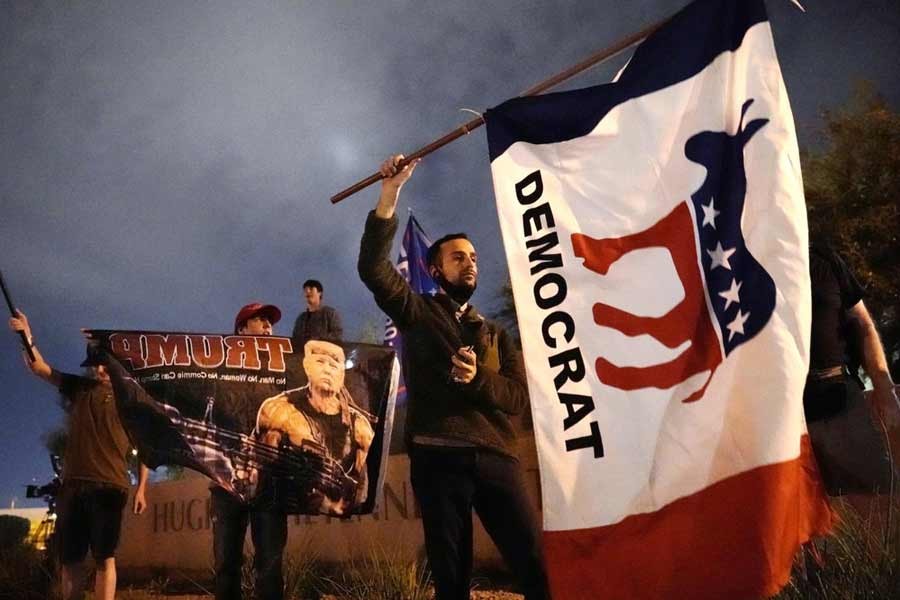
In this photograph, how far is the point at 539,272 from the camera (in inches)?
98.1

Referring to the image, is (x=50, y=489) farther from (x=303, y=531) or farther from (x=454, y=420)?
(x=454, y=420)

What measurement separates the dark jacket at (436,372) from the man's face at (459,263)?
0.16 metres

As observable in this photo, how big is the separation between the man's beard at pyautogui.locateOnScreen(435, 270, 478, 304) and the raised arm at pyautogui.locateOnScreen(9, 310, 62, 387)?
3451 mm

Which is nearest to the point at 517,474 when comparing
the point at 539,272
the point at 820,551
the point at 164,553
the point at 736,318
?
the point at 539,272

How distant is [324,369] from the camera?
519 cm

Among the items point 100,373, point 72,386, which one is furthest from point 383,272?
point 72,386

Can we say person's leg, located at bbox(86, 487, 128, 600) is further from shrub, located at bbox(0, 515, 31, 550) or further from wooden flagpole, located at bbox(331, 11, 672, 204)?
shrub, located at bbox(0, 515, 31, 550)

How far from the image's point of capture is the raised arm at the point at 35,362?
4.97 meters

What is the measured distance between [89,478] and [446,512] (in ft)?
10.7

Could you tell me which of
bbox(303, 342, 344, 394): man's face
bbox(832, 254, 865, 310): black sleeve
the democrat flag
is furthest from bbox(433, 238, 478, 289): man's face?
the democrat flag

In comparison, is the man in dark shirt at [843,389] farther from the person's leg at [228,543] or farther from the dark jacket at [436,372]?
the person's leg at [228,543]

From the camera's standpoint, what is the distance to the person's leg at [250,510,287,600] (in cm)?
374

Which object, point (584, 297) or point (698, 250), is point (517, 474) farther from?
point (698, 250)

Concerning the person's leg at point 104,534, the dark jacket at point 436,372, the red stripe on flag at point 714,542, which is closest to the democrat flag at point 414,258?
the person's leg at point 104,534
